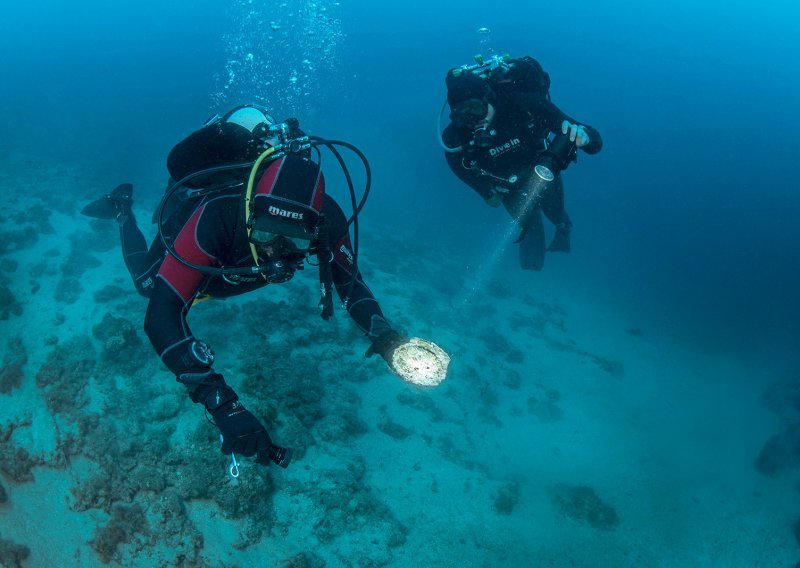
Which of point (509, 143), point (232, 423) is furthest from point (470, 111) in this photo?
point (232, 423)

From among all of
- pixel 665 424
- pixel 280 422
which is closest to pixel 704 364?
pixel 665 424

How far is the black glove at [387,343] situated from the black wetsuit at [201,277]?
9 cm

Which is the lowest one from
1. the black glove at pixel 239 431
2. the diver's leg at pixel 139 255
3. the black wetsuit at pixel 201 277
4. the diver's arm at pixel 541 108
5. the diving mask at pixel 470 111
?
the diver's leg at pixel 139 255

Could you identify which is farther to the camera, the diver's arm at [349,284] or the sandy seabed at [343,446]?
the sandy seabed at [343,446]

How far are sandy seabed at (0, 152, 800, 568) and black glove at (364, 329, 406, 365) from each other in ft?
9.17

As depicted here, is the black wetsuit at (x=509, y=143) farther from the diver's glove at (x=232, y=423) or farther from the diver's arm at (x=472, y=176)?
the diver's glove at (x=232, y=423)

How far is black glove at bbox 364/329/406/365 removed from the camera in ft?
11.6

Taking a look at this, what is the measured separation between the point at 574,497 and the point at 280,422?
523 centimetres

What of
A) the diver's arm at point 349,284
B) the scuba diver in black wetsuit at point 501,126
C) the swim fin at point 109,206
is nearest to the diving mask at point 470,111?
the scuba diver in black wetsuit at point 501,126

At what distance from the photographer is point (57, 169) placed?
17219mm

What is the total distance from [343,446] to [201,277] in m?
3.94

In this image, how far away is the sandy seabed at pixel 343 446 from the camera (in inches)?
195

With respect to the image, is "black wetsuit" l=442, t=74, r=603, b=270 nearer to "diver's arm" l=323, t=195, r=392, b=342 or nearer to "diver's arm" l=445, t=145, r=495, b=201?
"diver's arm" l=445, t=145, r=495, b=201

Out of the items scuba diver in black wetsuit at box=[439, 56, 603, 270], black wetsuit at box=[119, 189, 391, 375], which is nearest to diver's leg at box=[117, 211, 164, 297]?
black wetsuit at box=[119, 189, 391, 375]
